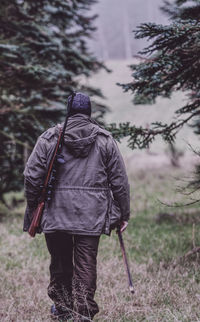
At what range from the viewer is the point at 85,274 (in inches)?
163

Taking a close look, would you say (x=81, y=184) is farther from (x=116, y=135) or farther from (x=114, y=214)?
(x=116, y=135)

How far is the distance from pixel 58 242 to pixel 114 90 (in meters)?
64.7

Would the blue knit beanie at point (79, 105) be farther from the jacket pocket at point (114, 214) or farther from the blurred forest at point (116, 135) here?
the blurred forest at point (116, 135)

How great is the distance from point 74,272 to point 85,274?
159 mm

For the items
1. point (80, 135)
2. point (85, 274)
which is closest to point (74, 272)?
point (85, 274)

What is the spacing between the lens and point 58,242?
4.34m

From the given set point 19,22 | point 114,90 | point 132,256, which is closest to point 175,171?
point 19,22

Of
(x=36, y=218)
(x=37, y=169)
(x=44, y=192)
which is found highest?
(x=37, y=169)

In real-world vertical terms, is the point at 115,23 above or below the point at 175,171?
above

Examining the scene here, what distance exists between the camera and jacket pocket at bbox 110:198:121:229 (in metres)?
4.28

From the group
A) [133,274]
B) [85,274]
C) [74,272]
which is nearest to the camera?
[85,274]

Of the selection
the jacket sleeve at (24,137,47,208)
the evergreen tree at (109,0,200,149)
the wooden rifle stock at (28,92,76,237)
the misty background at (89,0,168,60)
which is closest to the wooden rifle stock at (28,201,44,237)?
the wooden rifle stock at (28,92,76,237)

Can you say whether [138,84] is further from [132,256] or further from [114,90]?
[114,90]

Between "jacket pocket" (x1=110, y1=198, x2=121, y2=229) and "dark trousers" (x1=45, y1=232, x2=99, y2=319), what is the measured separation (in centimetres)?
25
